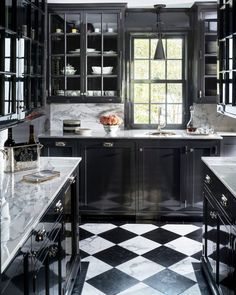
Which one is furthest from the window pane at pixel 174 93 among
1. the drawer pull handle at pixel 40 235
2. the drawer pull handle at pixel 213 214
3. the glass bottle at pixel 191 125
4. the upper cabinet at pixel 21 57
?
the drawer pull handle at pixel 40 235

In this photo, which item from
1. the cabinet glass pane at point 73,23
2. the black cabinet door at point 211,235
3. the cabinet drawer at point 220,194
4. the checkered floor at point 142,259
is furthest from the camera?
the cabinet glass pane at point 73,23

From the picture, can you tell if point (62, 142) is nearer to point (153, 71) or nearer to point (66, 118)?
point (66, 118)

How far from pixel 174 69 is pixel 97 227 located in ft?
7.87

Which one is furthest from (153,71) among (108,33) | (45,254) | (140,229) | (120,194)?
(45,254)

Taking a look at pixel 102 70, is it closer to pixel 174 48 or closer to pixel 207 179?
pixel 174 48

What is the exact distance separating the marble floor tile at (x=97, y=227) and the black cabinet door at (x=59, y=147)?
0.84 metres

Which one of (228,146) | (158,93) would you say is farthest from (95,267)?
(158,93)

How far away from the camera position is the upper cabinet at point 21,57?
285cm

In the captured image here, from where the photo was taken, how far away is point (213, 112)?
20.5 ft

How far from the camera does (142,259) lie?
Result: 4.36 metres

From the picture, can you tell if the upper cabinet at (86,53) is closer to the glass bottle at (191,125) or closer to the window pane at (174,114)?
the window pane at (174,114)

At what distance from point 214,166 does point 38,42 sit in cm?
180

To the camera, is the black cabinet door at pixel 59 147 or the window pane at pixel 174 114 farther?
the window pane at pixel 174 114

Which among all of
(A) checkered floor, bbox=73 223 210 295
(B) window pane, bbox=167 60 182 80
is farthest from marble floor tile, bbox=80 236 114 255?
(B) window pane, bbox=167 60 182 80
